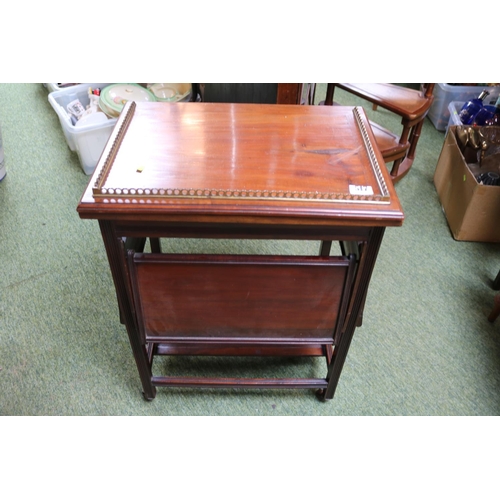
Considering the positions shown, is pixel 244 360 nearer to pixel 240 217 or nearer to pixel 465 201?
Result: pixel 240 217

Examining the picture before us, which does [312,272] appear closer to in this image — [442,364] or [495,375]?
[442,364]

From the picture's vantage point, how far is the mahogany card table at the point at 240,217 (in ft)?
3.00

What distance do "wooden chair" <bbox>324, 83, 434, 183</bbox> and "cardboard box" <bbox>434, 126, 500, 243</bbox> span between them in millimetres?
190

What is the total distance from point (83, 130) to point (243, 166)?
1.33 metres

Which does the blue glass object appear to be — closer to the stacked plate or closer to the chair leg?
the chair leg

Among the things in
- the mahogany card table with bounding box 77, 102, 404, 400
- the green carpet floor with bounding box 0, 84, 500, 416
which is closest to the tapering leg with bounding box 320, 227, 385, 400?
the mahogany card table with bounding box 77, 102, 404, 400

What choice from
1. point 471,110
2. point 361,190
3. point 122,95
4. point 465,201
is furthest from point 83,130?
point 471,110

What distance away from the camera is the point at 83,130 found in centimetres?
205

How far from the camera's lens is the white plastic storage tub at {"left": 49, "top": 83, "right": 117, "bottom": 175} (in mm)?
2076

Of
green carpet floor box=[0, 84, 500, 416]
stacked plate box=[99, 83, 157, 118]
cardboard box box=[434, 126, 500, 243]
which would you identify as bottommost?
green carpet floor box=[0, 84, 500, 416]

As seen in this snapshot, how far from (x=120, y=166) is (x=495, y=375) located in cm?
131

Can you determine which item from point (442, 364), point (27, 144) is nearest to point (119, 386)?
point (442, 364)

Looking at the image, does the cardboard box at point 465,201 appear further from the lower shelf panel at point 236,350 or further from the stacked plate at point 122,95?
the stacked plate at point 122,95
